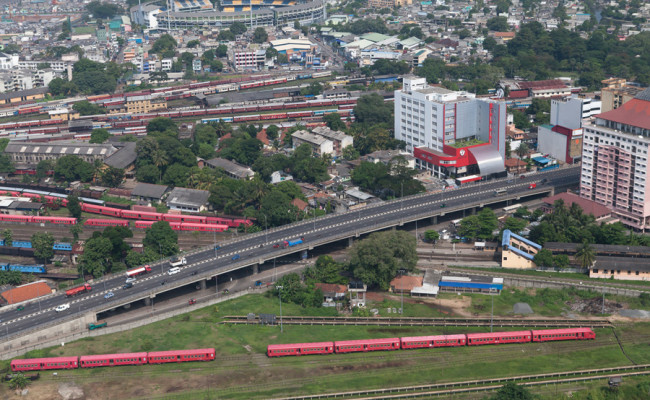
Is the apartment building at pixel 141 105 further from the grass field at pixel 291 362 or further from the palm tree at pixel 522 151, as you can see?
the grass field at pixel 291 362

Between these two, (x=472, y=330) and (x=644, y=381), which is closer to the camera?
(x=644, y=381)

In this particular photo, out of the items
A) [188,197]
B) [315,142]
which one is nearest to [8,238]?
[188,197]

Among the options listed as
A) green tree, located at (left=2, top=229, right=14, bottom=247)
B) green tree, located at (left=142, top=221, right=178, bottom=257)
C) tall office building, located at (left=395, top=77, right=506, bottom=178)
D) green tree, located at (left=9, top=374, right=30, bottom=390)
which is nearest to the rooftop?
green tree, located at (left=142, top=221, right=178, bottom=257)

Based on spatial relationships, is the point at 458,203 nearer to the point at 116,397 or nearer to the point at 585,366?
the point at 585,366

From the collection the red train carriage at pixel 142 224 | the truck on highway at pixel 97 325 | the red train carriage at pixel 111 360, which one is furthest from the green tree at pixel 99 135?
the red train carriage at pixel 111 360

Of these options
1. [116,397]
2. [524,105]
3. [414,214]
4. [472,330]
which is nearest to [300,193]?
[414,214]

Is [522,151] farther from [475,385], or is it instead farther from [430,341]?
[475,385]
